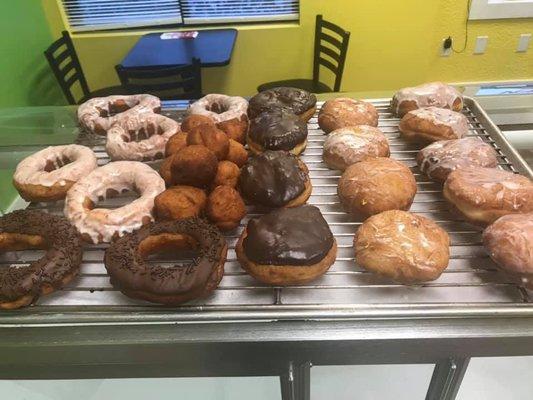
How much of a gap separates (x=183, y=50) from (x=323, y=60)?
128cm

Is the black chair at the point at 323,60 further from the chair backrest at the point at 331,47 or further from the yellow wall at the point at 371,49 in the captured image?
the yellow wall at the point at 371,49

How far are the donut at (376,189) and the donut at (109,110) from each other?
3.46 feet

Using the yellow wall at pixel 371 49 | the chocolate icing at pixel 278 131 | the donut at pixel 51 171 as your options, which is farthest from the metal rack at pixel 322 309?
the yellow wall at pixel 371 49

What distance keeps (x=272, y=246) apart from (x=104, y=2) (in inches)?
153

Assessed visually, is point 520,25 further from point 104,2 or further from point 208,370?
point 208,370

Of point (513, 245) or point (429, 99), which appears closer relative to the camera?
point (513, 245)

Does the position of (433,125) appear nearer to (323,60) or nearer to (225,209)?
(225,209)

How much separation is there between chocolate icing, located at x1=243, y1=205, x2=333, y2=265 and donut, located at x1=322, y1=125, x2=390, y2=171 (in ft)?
1.51

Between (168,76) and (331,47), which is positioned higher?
(168,76)

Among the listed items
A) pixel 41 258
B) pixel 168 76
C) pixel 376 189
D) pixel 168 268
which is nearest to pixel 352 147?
pixel 376 189

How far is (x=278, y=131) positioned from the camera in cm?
183

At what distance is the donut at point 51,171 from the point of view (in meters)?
1.70

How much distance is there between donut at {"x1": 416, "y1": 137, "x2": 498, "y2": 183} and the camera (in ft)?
5.46

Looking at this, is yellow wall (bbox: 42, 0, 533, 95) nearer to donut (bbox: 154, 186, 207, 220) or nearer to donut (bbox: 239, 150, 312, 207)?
donut (bbox: 239, 150, 312, 207)
